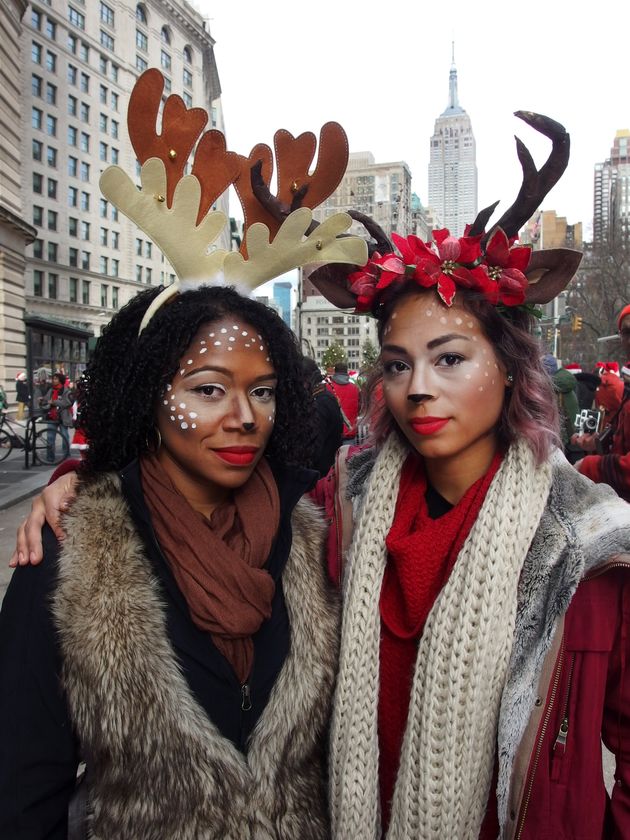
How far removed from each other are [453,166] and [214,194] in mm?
193366

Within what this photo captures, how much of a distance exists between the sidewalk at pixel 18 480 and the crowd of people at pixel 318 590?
25.9 feet

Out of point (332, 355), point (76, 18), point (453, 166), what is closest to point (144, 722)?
point (332, 355)

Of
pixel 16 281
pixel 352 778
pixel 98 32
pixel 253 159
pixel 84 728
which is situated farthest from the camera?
pixel 98 32

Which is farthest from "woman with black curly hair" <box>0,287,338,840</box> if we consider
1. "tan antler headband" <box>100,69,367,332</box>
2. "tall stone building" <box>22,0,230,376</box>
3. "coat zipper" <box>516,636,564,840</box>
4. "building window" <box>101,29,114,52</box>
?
"building window" <box>101,29,114,52</box>

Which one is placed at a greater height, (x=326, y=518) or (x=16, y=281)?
(x=16, y=281)

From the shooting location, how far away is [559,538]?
1.55 metres

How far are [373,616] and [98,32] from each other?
5959 centimetres

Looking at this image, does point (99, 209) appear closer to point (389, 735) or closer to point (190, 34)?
point (190, 34)

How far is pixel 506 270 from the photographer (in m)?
1.80

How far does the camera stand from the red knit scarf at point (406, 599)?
170 cm

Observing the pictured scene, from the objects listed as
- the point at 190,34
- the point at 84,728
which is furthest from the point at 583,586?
the point at 190,34

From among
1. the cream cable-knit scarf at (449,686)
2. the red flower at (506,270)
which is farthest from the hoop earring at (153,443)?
the red flower at (506,270)

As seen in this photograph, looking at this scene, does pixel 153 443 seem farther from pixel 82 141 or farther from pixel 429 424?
pixel 82 141

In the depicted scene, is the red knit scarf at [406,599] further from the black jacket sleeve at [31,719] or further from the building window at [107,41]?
the building window at [107,41]
